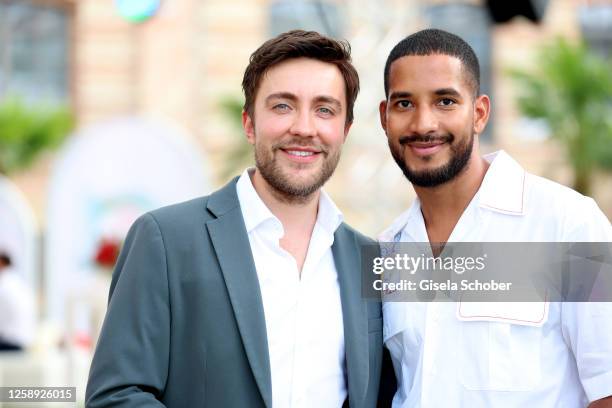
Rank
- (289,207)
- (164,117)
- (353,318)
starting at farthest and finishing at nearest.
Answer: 1. (164,117)
2. (289,207)
3. (353,318)

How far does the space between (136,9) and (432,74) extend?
40.4 ft

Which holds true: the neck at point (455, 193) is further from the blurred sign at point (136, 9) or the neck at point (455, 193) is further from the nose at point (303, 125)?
the blurred sign at point (136, 9)

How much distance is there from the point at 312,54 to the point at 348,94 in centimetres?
17

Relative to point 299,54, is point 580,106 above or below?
above

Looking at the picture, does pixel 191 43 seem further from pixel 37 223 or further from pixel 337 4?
pixel 37 223

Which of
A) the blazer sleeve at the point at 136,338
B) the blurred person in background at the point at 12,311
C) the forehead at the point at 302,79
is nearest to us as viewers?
the blazer sleeve at the point at 136,338

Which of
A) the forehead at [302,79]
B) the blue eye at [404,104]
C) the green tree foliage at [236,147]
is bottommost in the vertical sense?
the blue eye at [404,104]

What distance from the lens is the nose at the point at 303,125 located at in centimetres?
253

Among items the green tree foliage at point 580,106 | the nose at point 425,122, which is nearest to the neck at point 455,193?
the nose at point 425,122

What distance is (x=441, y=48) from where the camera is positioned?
251 cm

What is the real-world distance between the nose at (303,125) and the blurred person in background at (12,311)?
713 cm

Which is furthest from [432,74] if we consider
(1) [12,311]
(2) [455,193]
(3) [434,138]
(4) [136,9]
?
(4) [136,9]

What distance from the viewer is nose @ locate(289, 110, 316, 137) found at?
2531 mm

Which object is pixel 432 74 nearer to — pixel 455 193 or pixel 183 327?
pixel 455 193
